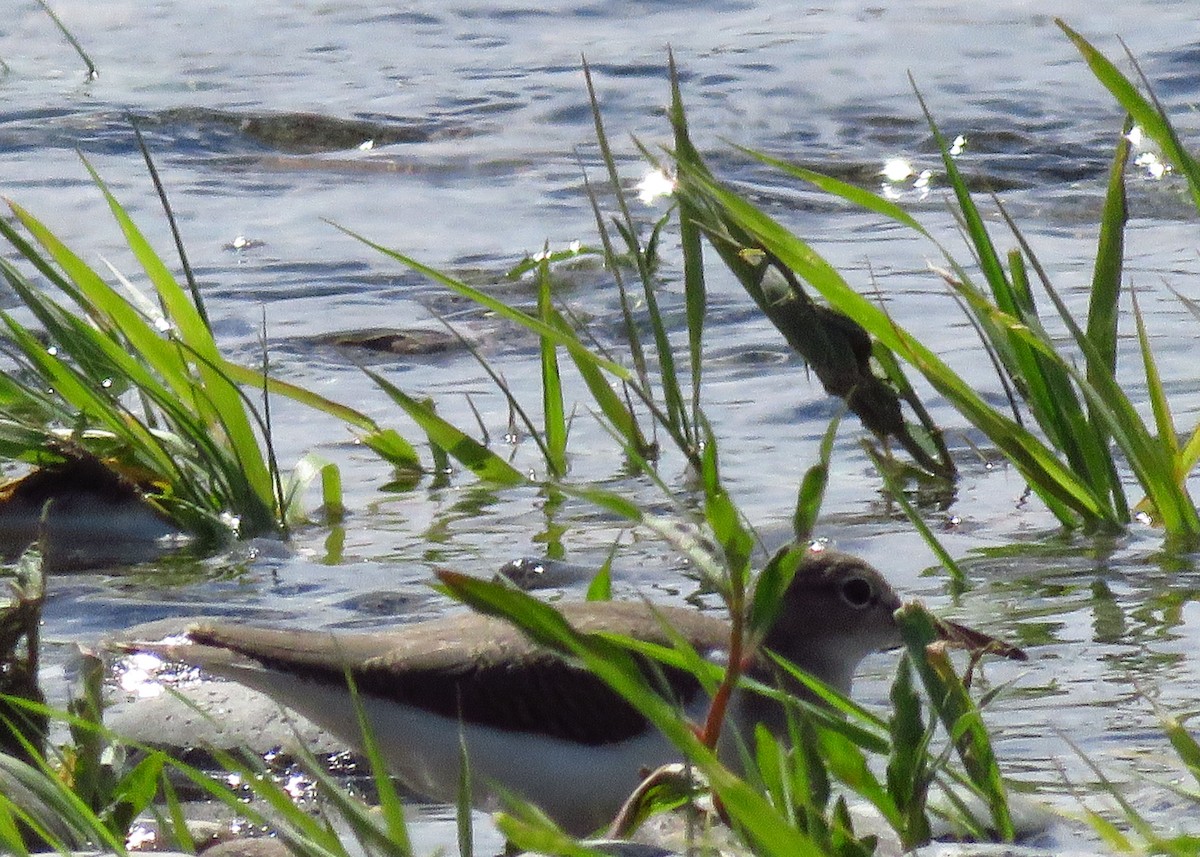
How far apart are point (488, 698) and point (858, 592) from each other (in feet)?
2.59

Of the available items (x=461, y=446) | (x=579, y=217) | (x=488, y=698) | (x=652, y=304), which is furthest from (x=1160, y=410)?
(x=579, y=217)

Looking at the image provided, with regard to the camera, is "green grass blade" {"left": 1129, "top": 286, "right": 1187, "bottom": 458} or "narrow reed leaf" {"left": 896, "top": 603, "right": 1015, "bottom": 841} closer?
"narrow reed leaf" {"left": 896, "top": 603, "right": 1015, "bottom": 841}

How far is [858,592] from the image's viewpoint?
3.81 meters

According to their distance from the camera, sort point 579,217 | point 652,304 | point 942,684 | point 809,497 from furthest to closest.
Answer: point 579,217 → point 652,304 → point 942,684 → point 809,497

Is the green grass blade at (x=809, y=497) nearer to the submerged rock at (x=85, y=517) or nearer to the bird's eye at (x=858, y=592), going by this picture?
the bird's eye at (x=858, y=592)

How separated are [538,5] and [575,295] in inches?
203

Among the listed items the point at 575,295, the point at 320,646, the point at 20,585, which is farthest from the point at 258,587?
the point at 575,295

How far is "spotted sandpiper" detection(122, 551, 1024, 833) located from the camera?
10.8 ft

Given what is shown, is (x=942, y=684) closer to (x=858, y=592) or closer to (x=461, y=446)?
(x=858, y=592)

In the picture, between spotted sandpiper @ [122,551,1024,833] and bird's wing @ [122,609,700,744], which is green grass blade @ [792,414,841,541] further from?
bird's wing @ [122,609,700,744]

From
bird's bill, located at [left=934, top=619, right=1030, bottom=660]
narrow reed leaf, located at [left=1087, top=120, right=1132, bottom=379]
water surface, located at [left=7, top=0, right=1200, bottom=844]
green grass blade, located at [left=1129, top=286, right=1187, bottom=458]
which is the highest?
narrow reed leaf, located at [left=1087, top=120, right=1132, bottom=379]

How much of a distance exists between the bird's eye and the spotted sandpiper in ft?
1.03

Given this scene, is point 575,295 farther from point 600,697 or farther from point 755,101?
point 600,697

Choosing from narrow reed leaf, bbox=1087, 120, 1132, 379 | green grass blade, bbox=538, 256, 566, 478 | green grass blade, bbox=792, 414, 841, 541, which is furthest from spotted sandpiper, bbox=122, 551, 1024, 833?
green grass blade, bbox=792, 414, 841, 541
